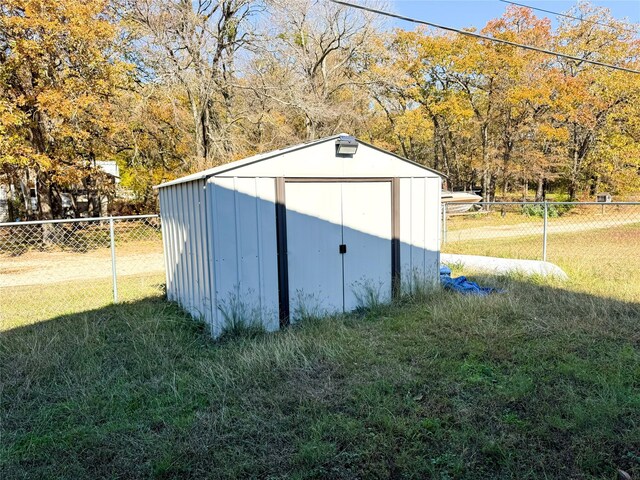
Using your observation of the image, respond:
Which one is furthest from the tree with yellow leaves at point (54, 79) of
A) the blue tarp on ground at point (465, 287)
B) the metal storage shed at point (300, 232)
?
the blue tarp on ground at point (465, 287)

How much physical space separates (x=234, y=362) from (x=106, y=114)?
34.1ft

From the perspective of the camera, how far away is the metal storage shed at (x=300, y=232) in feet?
15.1

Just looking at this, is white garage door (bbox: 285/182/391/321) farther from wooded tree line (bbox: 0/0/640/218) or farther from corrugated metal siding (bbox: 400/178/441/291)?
wooded tree line (bbox: 0/0/640/218)

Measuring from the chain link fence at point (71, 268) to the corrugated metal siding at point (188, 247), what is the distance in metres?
0.94

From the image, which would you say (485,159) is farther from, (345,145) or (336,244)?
(336,244)

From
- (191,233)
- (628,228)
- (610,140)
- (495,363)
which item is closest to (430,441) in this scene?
(495,363)

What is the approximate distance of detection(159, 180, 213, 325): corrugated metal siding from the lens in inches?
185

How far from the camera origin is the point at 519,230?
15.5 m

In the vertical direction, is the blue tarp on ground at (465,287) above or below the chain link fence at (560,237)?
above

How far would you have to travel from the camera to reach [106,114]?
11.6 metres

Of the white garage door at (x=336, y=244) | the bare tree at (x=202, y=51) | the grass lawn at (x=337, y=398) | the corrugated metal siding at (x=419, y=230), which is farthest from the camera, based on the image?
the bare tree at (x=202, y=51)

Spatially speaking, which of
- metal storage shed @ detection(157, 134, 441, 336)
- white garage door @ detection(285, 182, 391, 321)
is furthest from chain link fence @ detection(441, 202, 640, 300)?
white garage door @ detection(285, 182, 391, 321)

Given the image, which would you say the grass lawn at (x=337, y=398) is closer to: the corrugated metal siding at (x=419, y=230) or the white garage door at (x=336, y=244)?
the white garage door at (x=336, y=244)

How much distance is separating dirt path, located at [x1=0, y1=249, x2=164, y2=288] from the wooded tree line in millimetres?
2285
